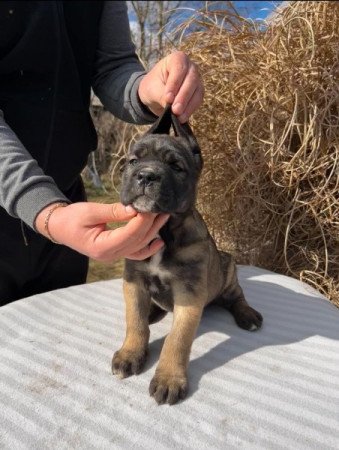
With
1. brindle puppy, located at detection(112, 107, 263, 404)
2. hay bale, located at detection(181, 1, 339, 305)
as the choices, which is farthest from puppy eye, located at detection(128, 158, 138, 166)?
hay bale, located at detection(181, 1, 339, 305)

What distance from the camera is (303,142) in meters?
2.21

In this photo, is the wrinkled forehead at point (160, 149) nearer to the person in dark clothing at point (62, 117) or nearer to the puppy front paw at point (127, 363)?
the person in dark clothing at point (62, 117)

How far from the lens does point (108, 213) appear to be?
123 centimetres

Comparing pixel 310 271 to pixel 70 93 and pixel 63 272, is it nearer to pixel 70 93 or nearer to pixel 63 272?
pixel 63 272

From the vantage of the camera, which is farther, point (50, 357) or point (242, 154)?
point (242, 154)

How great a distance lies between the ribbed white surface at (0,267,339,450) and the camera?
3.90 feet

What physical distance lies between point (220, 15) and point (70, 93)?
43.3 inches

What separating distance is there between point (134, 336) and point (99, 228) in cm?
47

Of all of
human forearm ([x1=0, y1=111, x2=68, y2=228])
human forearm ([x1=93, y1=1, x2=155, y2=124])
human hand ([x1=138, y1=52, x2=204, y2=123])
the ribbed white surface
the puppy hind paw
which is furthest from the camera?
human forearm ([x1=93, y1=1, x2=155, y2=124])

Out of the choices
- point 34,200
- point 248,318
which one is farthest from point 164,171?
point 248,318

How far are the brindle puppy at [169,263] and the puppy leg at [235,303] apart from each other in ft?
0.58

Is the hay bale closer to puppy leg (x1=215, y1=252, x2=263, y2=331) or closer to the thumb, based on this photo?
puppy leg (x1=215, y1=252, x2=263, y2=331)

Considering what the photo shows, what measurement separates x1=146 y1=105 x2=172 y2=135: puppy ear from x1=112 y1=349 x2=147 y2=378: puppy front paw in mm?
776

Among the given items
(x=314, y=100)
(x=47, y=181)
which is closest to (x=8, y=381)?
(x=47, y=181)
